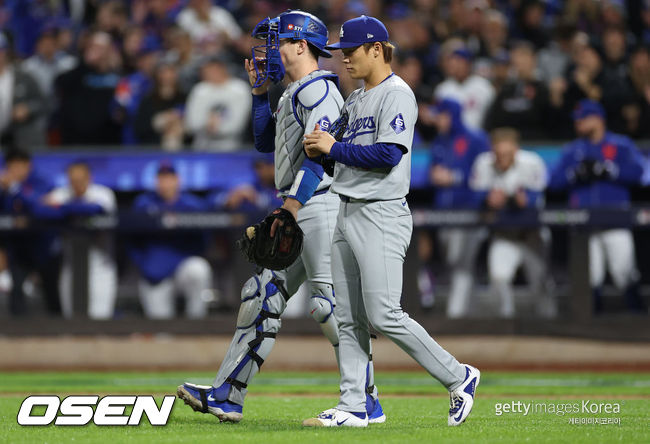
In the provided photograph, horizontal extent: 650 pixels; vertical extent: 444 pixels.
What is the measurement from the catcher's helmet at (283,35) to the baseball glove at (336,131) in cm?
51

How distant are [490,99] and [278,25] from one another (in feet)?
20.9

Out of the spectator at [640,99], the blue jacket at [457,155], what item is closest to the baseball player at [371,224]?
the blue jacket at [457,155]

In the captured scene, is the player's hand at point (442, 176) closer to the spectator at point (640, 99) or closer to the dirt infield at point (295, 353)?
the dirt infield at point (295, 353)

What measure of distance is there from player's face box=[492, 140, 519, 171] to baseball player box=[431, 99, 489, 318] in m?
0.40

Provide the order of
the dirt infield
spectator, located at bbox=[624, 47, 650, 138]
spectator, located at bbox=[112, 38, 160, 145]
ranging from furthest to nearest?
spectator, located at bbox=[112, 38, 160, 145]
spectator, located at bbox=[624, 47, 650, 138]
the dirt infield

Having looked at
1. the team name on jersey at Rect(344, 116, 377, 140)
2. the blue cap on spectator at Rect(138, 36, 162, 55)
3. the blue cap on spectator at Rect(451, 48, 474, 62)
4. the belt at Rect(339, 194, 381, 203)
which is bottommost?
the belt at Rect(339, 194, 381, 203)

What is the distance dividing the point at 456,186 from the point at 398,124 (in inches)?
215

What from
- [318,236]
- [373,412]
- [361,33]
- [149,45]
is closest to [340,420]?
[373,412]

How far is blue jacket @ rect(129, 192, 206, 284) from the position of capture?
10289 millimetres

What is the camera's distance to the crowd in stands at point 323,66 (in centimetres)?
1149

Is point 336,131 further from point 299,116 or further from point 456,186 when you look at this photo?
point 456,186

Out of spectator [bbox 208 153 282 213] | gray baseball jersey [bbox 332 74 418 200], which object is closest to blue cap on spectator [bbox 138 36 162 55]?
spectator [bbox 208 153 282 213]

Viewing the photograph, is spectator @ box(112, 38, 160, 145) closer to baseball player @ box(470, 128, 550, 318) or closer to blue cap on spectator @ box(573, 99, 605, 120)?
baseball player @ box(470, 128, 550, 318)

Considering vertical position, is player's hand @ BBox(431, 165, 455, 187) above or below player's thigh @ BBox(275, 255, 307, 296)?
above
